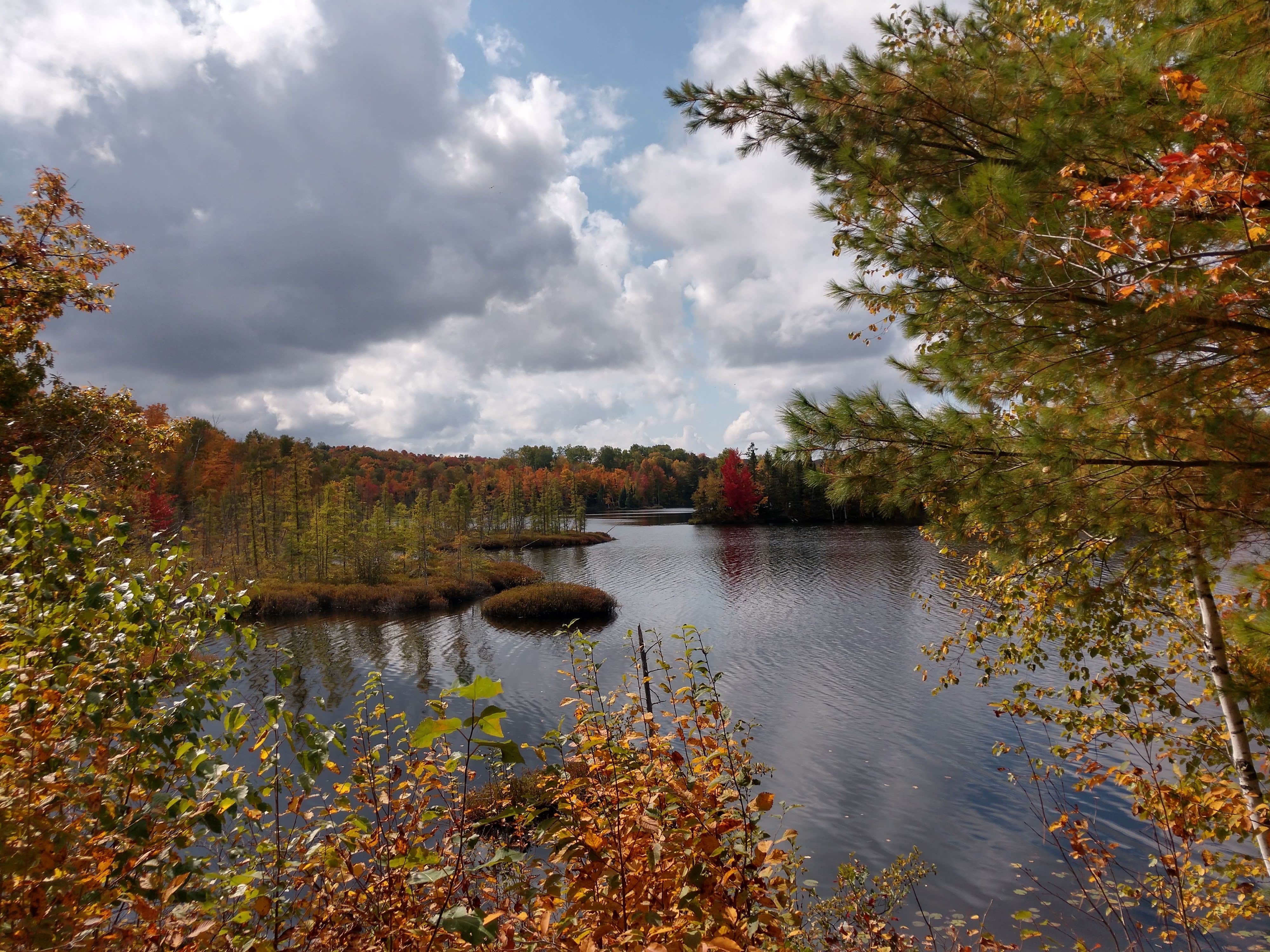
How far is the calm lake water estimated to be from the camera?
30.4 ft

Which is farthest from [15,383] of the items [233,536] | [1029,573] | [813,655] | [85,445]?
[233,536]

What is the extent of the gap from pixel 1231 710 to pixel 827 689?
1189cm

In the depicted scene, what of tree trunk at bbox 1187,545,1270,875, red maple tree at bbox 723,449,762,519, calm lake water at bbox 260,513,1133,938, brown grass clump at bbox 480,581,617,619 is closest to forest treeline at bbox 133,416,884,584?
red maple tree at bbox 723,449,762,519

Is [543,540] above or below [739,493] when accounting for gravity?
below

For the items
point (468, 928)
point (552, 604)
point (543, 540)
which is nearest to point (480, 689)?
point (468, 928)

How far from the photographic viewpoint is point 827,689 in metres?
15.6

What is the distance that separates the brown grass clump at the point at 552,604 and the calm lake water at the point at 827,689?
37.9 inches

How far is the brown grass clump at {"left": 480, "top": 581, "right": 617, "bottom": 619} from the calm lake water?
0.96m

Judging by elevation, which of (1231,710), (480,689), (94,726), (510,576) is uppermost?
(480,689)

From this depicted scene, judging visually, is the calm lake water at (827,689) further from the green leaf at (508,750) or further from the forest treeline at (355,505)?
the forest treeline at (355,505)

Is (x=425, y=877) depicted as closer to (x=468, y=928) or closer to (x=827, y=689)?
(x=468, y=928)

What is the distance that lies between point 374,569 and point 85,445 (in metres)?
27.0

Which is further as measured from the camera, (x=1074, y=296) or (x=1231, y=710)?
(x=1231, y=710)

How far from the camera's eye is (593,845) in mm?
2348
